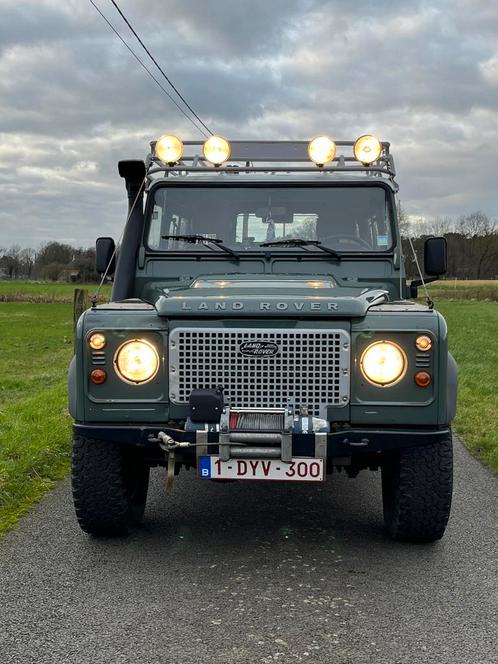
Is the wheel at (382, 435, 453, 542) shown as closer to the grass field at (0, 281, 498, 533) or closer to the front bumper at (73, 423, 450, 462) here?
the front bumper at (73, 423, 450, 462)

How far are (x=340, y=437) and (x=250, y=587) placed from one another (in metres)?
0.87

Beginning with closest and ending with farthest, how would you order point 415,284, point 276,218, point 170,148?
point 276,218
point 170,148
point 415,284

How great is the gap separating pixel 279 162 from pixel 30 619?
12.7ft

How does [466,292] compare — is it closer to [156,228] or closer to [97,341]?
[156,228]

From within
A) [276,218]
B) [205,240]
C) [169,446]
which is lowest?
[169,446]

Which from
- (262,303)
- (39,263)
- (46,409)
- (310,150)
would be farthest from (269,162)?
(39,263)

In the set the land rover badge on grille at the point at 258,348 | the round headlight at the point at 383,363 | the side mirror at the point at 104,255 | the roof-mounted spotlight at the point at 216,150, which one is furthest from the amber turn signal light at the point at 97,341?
the roof-mounted spotlight at the point at 216,150

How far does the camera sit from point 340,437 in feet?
12.4

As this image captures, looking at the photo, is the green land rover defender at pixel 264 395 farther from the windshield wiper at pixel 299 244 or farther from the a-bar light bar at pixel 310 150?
the a-bar light bar at pixel 310 150

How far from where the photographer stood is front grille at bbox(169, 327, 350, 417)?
3.81m

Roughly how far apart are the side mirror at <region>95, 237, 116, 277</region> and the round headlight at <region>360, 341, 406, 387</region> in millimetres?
2389

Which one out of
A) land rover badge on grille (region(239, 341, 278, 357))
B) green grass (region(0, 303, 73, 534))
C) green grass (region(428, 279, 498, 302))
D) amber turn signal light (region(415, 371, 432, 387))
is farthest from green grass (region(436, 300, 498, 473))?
green grass (region(428, 279, 498, 302))

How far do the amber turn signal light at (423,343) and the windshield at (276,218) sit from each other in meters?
1.55

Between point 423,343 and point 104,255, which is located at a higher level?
point 104,255
